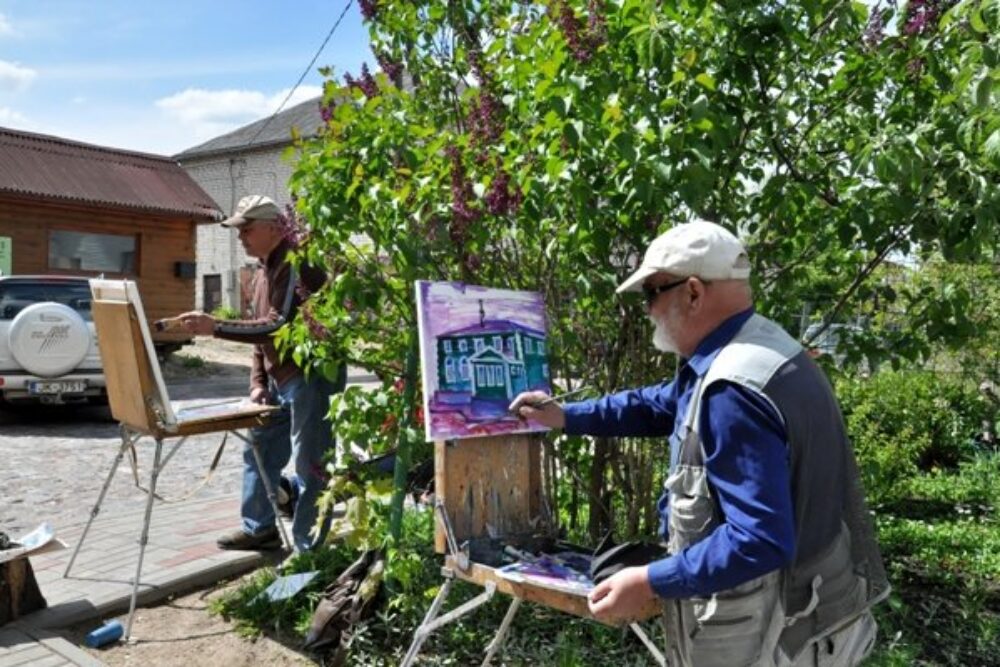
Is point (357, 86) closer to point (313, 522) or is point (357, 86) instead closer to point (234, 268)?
point (313, 522)

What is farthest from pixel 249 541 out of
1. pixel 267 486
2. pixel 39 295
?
pixel 39 295

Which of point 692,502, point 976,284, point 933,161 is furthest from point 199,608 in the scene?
point 976,284

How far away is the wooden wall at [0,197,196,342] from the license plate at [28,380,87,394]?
7.01m

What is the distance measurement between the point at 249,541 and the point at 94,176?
54.6 ft

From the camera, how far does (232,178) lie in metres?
36.4

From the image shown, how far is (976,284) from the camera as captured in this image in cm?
759

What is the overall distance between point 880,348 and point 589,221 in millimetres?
1574

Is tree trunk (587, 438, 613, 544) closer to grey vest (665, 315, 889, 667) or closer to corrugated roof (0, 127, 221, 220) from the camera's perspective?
grey vest (665, 315, 889, 667)

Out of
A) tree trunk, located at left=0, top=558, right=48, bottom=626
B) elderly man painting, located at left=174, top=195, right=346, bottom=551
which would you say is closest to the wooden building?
elderly man painting, located at left=174, top=195, right=346, bottom=551

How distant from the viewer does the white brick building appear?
34562mm

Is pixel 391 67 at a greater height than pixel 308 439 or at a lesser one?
greater

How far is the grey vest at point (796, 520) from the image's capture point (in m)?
1.97

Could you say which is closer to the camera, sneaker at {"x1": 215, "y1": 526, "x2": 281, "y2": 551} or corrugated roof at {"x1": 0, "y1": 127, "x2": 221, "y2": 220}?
sneaker at {"x1": 215, "y1": 526, "x2": 281, "y2": 551}

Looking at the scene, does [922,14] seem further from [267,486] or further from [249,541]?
[249,541]
